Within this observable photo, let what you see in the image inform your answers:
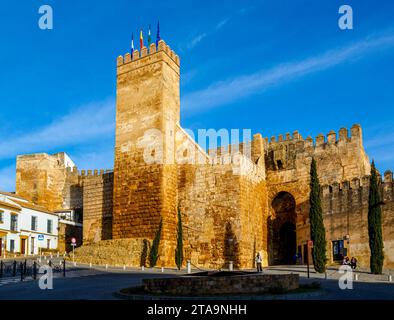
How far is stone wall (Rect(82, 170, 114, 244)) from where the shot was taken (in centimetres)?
3145

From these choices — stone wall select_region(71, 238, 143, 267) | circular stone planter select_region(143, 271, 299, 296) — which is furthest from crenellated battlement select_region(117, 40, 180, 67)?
circular stone planter select_region(143, 271, 299, 296)

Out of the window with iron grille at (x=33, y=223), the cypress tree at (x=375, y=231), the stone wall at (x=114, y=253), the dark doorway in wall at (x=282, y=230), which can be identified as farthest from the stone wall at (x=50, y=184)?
the cypress tree at (x=375, y=231)

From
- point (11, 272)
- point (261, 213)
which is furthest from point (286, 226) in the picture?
point (11, 272)

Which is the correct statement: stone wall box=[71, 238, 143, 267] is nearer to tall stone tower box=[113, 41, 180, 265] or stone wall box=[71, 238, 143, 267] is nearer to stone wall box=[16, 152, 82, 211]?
tall stone tower box=[113, 41, 180, 265]

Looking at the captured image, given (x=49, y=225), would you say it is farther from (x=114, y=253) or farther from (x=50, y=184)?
(x=114, y=253)

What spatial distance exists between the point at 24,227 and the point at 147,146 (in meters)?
12.6

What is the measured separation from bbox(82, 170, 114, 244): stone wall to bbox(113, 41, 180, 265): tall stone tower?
3614 mm

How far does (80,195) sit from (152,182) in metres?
14.2

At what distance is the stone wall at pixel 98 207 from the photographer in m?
31.5

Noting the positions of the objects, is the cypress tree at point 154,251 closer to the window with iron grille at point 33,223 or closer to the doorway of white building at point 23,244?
the doorway of white building at point 23,244

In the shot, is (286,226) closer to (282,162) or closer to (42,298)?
(282,162)

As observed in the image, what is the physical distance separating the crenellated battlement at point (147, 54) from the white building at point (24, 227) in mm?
12035

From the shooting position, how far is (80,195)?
128 ft

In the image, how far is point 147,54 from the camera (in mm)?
28344
